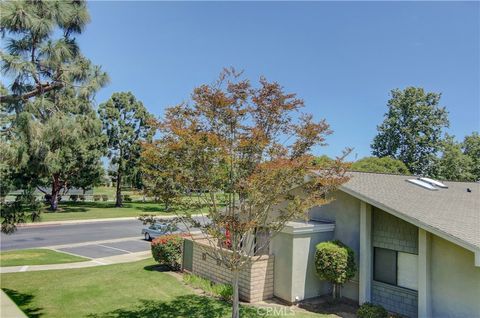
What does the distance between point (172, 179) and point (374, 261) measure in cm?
739

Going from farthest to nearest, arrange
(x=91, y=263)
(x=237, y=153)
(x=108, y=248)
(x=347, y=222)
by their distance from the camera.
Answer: (x=108, y=248)
(x=91, y=263)
(x=347, y=222)
(x=237, y=153)

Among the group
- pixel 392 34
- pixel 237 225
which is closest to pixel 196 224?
pixel 237 225

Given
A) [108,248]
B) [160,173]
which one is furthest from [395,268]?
[108,248]

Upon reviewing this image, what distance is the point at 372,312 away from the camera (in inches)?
394

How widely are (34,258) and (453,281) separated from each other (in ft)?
61.1

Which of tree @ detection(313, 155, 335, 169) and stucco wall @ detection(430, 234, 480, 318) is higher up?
tree @ detection(313, 155, 335, 169)

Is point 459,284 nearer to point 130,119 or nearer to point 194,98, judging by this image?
point 194,98

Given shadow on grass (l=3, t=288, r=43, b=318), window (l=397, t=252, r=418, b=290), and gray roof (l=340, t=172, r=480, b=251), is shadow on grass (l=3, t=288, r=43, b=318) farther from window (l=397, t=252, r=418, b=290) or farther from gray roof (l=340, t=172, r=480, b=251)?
window (l=397, t=252, r=418, b=290)

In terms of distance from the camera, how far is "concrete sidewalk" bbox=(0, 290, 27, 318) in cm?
941

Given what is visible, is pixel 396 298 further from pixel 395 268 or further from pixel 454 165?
pixel 454 165

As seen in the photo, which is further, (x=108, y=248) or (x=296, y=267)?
(x=108, y=248)

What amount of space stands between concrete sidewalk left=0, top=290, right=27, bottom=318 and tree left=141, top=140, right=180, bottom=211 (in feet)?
16.7

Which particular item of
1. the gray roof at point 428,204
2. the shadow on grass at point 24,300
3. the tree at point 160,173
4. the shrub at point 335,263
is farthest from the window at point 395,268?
the shadow on grass at point 24,300

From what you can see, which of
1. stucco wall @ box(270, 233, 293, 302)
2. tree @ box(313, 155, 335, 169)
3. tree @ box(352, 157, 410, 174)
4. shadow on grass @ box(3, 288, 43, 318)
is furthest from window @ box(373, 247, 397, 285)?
tree @ box(352, 157, 410, 174)
